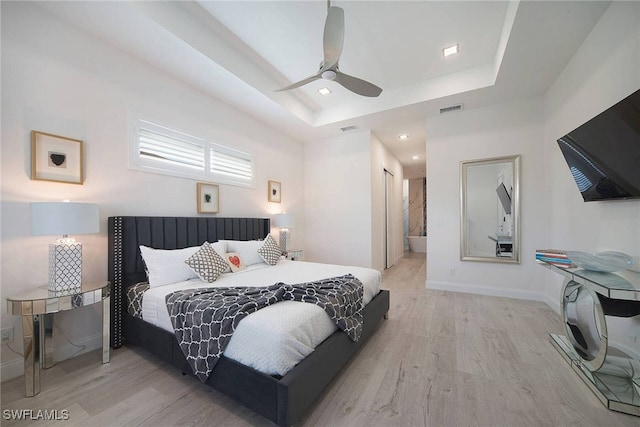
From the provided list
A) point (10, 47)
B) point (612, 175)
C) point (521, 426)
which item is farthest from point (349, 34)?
point (521, 426)

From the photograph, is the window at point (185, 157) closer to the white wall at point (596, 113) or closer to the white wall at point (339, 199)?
the white wall at point (339, 199)

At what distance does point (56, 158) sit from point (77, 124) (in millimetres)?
367

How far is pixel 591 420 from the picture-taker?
1.41 m

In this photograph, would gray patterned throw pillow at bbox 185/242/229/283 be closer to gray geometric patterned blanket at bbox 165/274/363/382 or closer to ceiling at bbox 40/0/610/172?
gray geometric patterned blanket at bbox 165/274/363/382

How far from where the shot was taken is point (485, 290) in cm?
371

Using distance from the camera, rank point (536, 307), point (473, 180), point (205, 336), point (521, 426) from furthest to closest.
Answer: point (473, 180) → point (536, 307) → point (205, 336) → point (521, 426)

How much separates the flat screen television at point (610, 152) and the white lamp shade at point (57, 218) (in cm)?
393

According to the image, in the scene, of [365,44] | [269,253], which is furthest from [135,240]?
[365,44]

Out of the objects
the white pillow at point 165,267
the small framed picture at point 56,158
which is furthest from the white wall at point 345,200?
the small framed picture at point 56,158

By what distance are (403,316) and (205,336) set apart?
227cm

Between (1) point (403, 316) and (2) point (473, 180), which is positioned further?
(2) point (473, 180)

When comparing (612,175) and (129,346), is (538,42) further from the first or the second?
(129,346)

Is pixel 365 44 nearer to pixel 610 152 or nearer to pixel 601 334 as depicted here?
pixel 610 152

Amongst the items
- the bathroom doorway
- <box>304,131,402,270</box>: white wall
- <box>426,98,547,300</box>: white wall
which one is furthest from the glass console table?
the bathroom doorway
